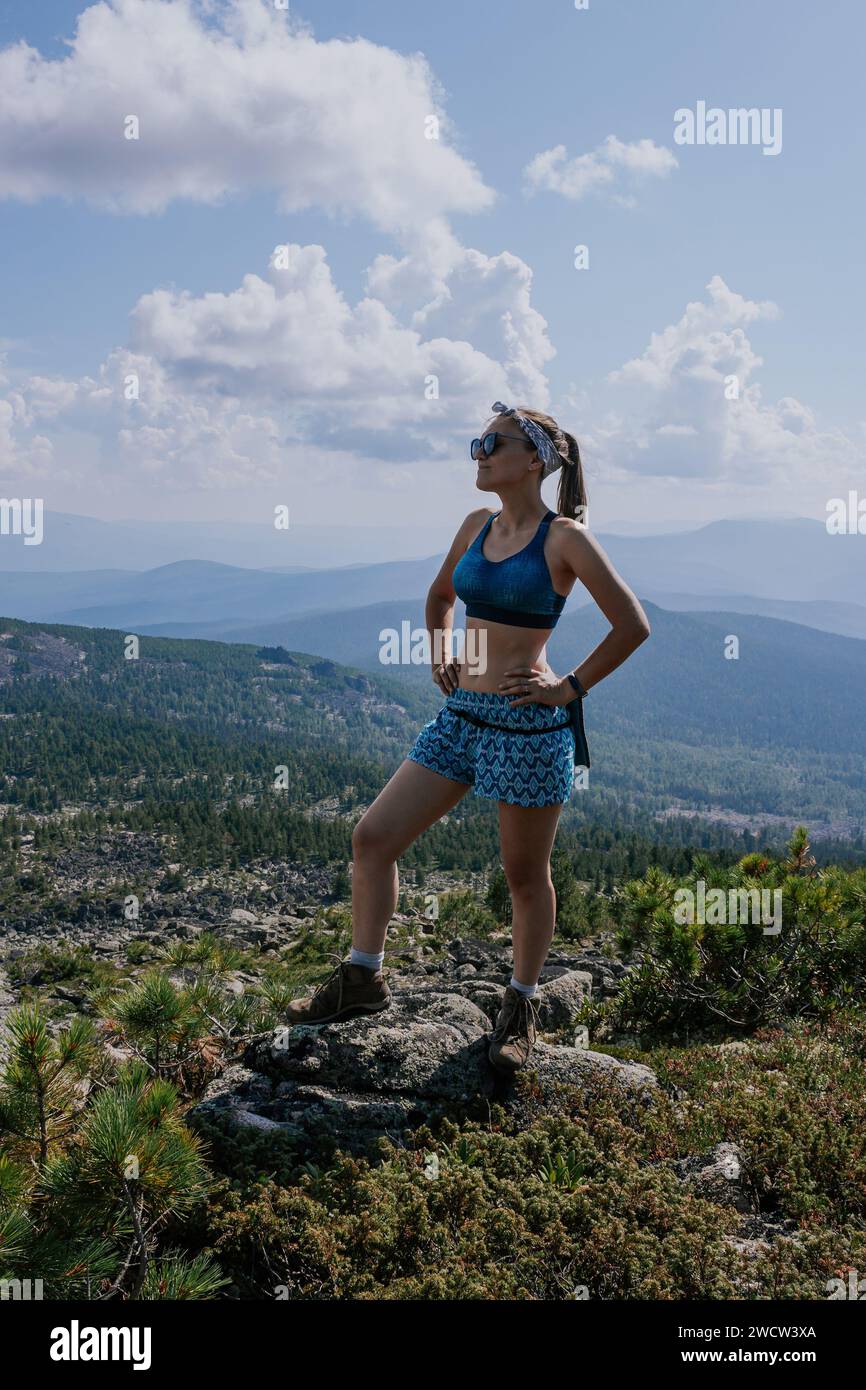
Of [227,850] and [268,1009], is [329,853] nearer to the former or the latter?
[227,850]

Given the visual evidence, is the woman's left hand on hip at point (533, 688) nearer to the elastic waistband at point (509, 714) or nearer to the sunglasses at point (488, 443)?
the elastic waistband at point (509, 714)

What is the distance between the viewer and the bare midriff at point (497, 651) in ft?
15.6

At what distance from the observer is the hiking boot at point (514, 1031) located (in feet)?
16.7

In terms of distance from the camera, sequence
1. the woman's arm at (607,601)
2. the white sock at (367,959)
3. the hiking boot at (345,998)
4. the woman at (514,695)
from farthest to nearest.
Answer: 1. the hiking boot at (345,998)
2. the white sock at (367,959)
3. the woman at (514,695)
4. the woman's arm at (607,601)

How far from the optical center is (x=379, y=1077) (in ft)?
16.5

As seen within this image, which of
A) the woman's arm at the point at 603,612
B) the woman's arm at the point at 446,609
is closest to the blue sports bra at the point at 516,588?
the woman's arm at the point at 603,612

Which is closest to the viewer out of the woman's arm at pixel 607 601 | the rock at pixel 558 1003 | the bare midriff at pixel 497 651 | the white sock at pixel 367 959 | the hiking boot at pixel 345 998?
the woman's arm at pixel 607 601

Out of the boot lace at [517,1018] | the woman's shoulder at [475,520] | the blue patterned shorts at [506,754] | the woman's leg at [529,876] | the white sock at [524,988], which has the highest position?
the woman's shoulder at [475,520]

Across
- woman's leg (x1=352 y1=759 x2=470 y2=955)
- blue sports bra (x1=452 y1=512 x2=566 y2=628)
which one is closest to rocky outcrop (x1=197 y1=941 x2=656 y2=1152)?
woman's leg (x1=352 y1=759 x2=470 y2=955)

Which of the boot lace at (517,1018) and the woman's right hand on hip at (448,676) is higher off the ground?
the woman's right hand on hip at (448,676)

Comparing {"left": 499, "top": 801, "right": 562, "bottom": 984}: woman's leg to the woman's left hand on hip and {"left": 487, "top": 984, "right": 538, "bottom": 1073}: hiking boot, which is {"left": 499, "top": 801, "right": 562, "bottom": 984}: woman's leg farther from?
the woman's left hand on hip

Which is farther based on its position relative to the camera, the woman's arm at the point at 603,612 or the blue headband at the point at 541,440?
the blue headband at the point at 541,440

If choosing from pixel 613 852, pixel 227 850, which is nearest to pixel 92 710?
pixel 227 850

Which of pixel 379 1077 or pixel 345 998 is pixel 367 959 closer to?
pixel 345 998
